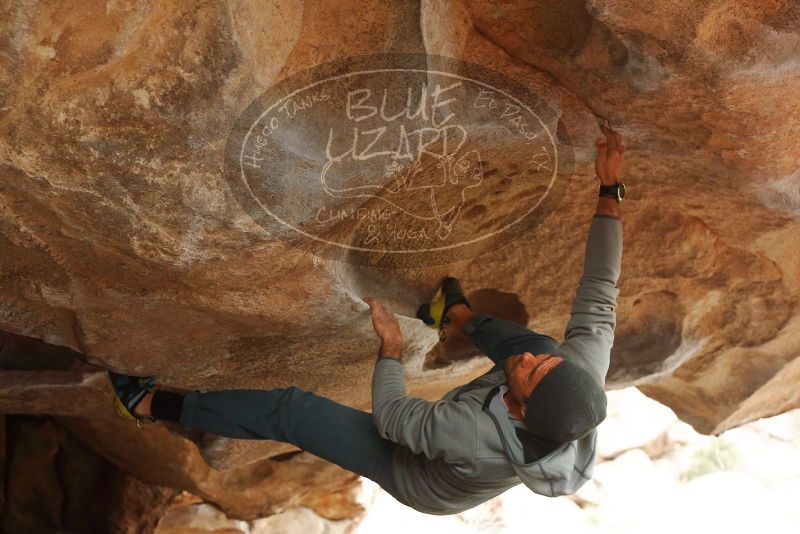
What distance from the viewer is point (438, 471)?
1901 millimetres

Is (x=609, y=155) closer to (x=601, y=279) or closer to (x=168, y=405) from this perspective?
(x=601, y=279)

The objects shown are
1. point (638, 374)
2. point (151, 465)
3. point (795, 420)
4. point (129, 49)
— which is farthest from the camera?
point (795, 420)

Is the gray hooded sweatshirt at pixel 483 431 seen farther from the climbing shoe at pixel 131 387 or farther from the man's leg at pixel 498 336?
the climbing shoe at pixel 131 387

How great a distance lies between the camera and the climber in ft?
5.52

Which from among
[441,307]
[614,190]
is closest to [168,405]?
[441,307]

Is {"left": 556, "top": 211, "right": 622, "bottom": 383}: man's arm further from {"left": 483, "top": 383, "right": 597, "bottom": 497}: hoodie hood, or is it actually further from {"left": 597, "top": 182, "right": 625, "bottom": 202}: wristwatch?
{"left": 483, "top": 383, "right": 597, "bottom": 497}: hoodie hood

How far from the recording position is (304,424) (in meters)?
2.02

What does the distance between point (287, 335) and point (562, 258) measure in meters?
0.84

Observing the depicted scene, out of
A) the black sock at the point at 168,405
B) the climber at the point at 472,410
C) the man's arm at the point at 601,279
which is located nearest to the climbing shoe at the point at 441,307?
the climber at the point at 472,410

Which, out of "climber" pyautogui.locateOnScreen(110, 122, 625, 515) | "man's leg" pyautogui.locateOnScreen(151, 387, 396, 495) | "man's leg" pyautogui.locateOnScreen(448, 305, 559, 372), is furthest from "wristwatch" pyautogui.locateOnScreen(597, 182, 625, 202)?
"man's leg" pyautogui.locateOnScreen(151, 387, 396, 495)

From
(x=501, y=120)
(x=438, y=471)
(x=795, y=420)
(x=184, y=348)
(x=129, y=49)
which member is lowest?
(x=438, y=471)

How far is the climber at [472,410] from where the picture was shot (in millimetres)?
1682

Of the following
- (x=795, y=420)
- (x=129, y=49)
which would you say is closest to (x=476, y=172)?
(x=129, y=49)

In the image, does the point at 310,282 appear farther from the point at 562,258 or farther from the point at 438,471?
the point at 562,258
